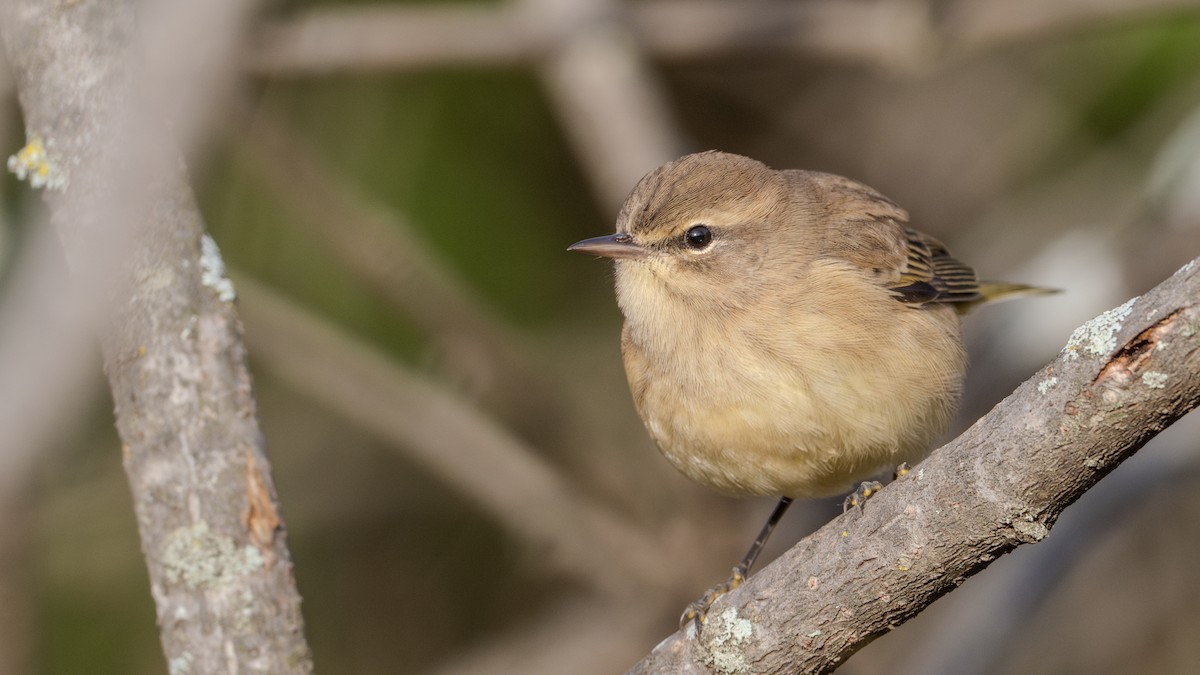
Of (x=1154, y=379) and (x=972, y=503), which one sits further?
(x=972, y=503)

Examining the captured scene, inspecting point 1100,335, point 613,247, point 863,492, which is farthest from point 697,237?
point 1100,335

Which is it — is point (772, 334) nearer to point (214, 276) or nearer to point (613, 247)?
point (613, 247)

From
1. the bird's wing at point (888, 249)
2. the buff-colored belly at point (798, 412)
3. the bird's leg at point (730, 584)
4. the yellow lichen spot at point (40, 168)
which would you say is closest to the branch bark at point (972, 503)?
the bird's leg at point (730, 584)

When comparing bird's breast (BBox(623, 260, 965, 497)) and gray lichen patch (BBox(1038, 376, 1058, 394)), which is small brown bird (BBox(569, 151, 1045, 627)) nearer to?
bird's breast (BBox(623, 260, 965, 497))

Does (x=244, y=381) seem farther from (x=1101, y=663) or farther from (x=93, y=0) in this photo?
(x=1101, y=663)

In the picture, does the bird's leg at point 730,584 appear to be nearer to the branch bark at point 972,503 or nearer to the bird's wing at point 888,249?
the branch bark at point 972,503

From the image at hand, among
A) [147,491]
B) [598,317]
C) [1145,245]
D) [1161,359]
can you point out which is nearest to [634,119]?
[598,317]

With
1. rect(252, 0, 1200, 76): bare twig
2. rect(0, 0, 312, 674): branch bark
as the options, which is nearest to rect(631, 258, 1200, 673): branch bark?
rect(0, 0, 312, 674): branch bark
